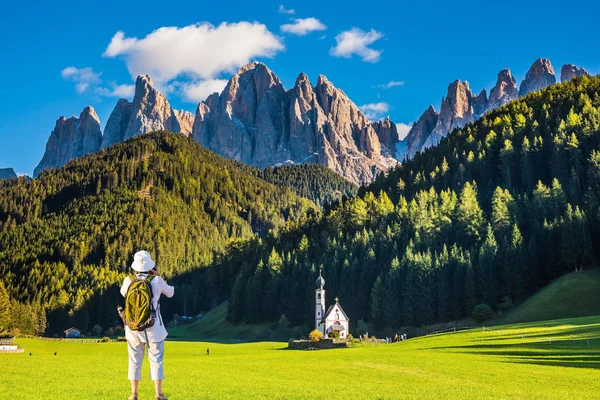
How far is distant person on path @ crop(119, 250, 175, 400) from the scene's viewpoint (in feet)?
54.3

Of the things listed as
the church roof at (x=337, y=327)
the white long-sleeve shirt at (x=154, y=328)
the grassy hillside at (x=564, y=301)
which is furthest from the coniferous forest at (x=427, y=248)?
the white long-sleeve shirt at (x=154, y=328)

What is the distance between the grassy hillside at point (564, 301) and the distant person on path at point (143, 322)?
70877 mm

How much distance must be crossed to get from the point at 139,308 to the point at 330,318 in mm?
87311

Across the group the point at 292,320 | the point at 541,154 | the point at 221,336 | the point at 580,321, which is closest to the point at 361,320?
the point at 292,320

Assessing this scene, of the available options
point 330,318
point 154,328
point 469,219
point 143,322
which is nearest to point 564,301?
point 469,219

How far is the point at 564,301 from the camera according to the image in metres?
80.8

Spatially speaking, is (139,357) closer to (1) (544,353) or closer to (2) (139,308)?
(2) (139,308)

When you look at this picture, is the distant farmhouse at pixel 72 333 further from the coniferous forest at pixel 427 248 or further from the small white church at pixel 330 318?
the small white church at pixel 330 318

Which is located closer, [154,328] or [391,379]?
[154,328]

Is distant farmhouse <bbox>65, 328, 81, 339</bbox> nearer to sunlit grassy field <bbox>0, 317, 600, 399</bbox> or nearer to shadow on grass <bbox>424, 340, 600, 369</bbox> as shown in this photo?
sunlit grassy field <bbox>0, 317, 600, 399</bbox>

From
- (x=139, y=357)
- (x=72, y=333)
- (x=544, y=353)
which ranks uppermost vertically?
(x=139, y=357)

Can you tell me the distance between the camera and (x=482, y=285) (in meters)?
92.7

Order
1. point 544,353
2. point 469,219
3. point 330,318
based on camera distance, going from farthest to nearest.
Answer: point 469,219
point 330,318
point 544,353

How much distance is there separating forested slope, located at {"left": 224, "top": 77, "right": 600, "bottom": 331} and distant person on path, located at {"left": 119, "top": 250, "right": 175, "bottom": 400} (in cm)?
8218
